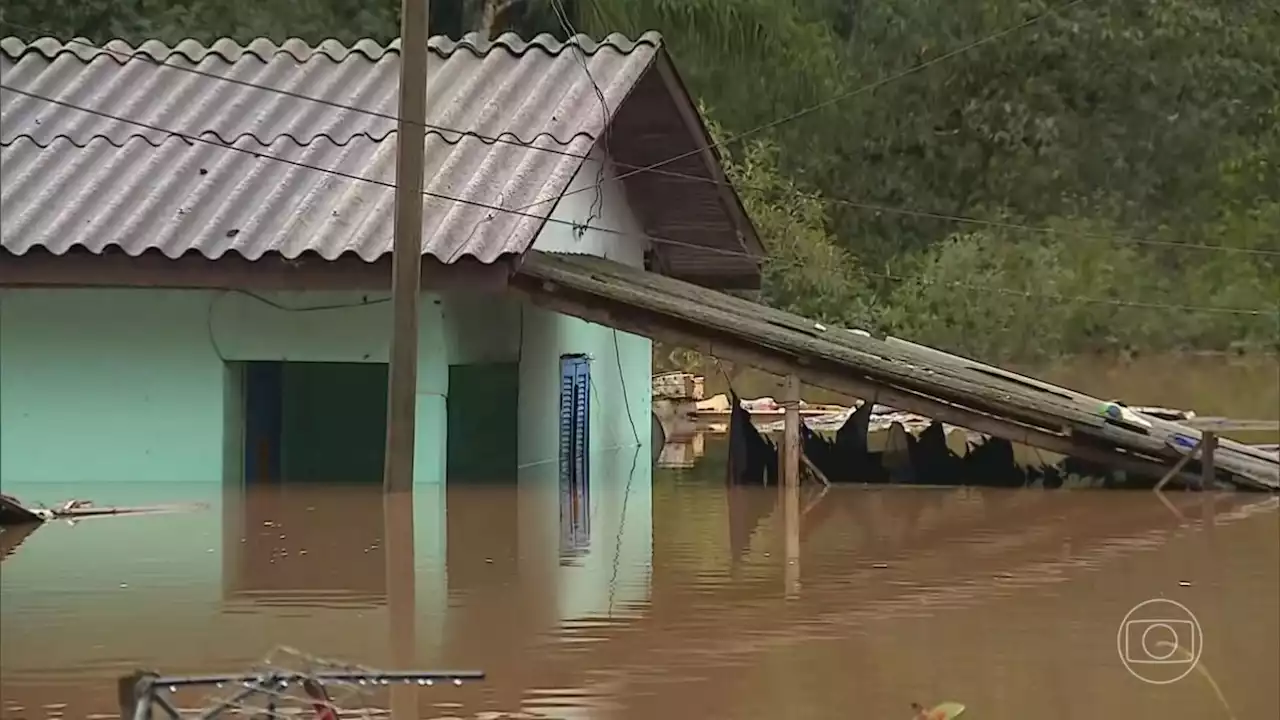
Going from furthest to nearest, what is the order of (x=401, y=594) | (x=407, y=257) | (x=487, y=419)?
(x=487, y=419) < (x=407, y=257) < (x=401, y=594)

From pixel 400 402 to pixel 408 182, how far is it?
4.96ft

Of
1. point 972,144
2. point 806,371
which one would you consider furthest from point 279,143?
point 972,144

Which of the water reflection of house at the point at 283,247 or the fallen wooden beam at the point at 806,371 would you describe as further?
the fallen wooden beam at the point at 806,371

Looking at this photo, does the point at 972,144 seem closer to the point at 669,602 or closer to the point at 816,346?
the point at 816,346

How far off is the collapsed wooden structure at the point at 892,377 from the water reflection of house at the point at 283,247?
63 centimetres

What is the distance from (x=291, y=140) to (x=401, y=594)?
6.41 metres

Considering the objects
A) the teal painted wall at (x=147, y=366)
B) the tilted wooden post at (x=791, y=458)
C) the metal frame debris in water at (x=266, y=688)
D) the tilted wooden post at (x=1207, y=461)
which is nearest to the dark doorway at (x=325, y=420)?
the teal painted wall at (x=147, y=366)

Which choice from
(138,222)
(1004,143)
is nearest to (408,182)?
(138,222)

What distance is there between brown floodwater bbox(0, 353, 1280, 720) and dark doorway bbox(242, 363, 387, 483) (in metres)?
2.01

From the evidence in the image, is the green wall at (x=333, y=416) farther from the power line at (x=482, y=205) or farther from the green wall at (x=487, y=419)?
the power line at (x=482, y=205)

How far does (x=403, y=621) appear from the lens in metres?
8.34

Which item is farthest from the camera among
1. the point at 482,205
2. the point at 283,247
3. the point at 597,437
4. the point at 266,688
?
the point at 597,437

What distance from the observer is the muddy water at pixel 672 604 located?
6844 mm

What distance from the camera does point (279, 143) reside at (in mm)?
14508
